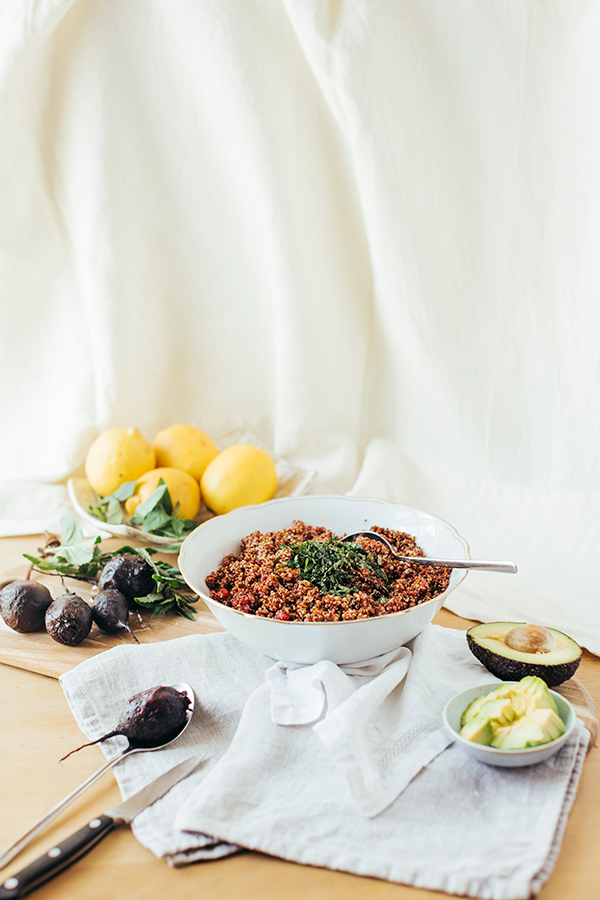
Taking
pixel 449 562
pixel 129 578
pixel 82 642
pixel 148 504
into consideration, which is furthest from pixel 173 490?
pixel 449 562

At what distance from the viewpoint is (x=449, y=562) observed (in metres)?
0.91

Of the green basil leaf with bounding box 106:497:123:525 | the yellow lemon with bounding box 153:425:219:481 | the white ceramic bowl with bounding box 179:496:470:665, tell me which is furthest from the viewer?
the yellow lemon with bounding box 153:425:219:481

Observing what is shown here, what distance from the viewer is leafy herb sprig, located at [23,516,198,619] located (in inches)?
43.0

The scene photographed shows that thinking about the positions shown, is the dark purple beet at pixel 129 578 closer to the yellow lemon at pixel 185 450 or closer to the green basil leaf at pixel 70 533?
the green basil leaf at pixel 70 533

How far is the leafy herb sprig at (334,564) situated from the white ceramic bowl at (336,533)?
0.07 metres

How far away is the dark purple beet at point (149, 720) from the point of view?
768mm

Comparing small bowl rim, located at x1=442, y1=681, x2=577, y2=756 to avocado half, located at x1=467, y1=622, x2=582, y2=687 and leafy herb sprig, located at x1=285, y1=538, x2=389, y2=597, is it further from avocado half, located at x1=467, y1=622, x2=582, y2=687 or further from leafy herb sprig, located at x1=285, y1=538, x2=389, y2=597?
leafy herb sprig, located at x1=285, y1=538, x2=389, y2=597

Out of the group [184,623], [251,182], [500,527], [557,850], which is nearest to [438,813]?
[557,850]

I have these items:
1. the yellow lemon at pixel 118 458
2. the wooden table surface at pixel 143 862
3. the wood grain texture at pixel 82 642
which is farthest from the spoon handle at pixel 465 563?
the yellow lemon at pixel 118 458

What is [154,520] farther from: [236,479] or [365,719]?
[365,719]

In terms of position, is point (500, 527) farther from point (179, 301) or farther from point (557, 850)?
point (179, 301)

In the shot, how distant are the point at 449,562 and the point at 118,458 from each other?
79 cm

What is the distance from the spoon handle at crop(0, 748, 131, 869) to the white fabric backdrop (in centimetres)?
60

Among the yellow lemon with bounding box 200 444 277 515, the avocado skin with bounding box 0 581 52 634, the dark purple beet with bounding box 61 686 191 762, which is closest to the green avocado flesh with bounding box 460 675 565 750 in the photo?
the dark purple beet with bounding box 61 686 191 762
